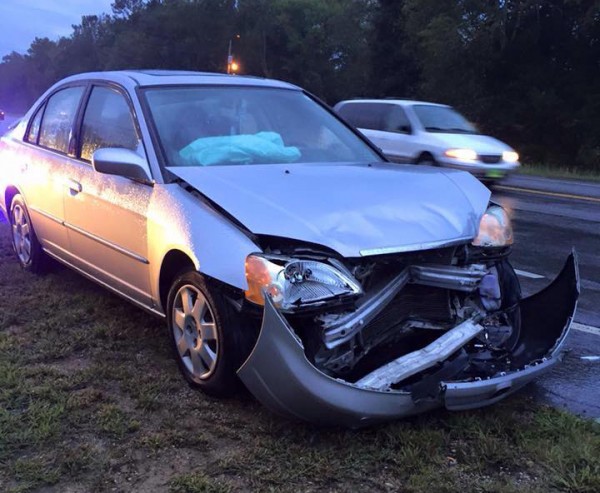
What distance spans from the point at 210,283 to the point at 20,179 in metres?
3.12

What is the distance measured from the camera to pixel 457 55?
121 ft

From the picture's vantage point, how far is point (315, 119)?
4.68m

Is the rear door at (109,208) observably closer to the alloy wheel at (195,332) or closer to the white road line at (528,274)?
the alloy wheel at (195,332)

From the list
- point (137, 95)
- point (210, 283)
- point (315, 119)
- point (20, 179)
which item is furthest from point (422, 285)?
point (20, 179)

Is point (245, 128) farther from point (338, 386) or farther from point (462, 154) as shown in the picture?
point (462, 154)

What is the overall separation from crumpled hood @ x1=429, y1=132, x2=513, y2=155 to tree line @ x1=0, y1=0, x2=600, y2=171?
22583 millimetres

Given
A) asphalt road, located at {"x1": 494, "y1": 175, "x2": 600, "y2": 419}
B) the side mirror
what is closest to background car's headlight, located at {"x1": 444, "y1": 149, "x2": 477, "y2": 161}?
asphalt road, located at {"x1": 494, "y1": 175, "x2": 600, "y2": 419}

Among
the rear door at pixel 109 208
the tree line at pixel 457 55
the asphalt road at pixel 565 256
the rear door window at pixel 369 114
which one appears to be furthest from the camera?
the tree line at pixel 457 55

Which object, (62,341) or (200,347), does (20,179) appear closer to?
(62,341)

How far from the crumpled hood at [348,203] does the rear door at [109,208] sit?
1.45ft

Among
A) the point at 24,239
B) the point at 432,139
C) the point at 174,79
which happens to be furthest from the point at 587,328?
the point at 432,139

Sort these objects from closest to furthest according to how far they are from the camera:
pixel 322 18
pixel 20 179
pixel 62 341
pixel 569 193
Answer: pixel 62 341 → pixel 20 179 → pixel 569 193 → pixel 322 18

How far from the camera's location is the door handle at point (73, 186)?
4.50 meters

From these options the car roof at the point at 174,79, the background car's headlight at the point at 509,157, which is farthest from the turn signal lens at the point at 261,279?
the background car's headlight at the point at 509,157
